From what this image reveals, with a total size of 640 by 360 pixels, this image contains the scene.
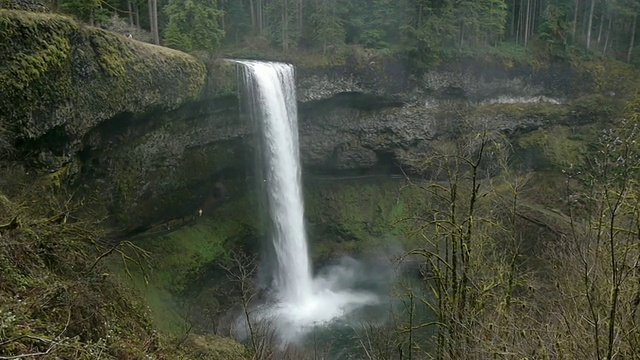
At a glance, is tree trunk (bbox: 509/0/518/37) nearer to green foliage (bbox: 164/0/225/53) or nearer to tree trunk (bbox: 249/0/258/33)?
tree trunk (bbox: 249/0/258/33)

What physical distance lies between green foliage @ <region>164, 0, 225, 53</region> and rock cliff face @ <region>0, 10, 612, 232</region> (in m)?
4.13

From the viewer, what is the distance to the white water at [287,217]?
70.3ft

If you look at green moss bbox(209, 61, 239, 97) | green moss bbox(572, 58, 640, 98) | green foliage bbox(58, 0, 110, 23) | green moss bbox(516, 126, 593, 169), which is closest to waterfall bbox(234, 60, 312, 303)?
green moss bbox(209, 61, 239, 97)

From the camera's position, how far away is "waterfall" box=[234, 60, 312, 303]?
2197cm

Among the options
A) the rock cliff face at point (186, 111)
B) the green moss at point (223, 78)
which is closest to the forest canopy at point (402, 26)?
the rock cliff face at point (186, 111)

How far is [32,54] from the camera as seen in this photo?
11.7 meters

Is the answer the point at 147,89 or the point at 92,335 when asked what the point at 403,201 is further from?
the point at 92,335

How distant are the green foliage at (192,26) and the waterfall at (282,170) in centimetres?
321

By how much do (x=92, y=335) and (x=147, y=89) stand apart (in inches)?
464

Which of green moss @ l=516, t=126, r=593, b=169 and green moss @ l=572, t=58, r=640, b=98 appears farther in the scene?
green moss @ l=572, t=58, r=640, b=98

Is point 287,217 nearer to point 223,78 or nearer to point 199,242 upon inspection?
point 199,242

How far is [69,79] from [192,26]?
11845 mm

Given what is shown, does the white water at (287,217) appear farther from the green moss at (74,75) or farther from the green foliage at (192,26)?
the green moss at (74,75)

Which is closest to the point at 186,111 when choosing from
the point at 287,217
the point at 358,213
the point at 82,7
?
the point at 82,7
